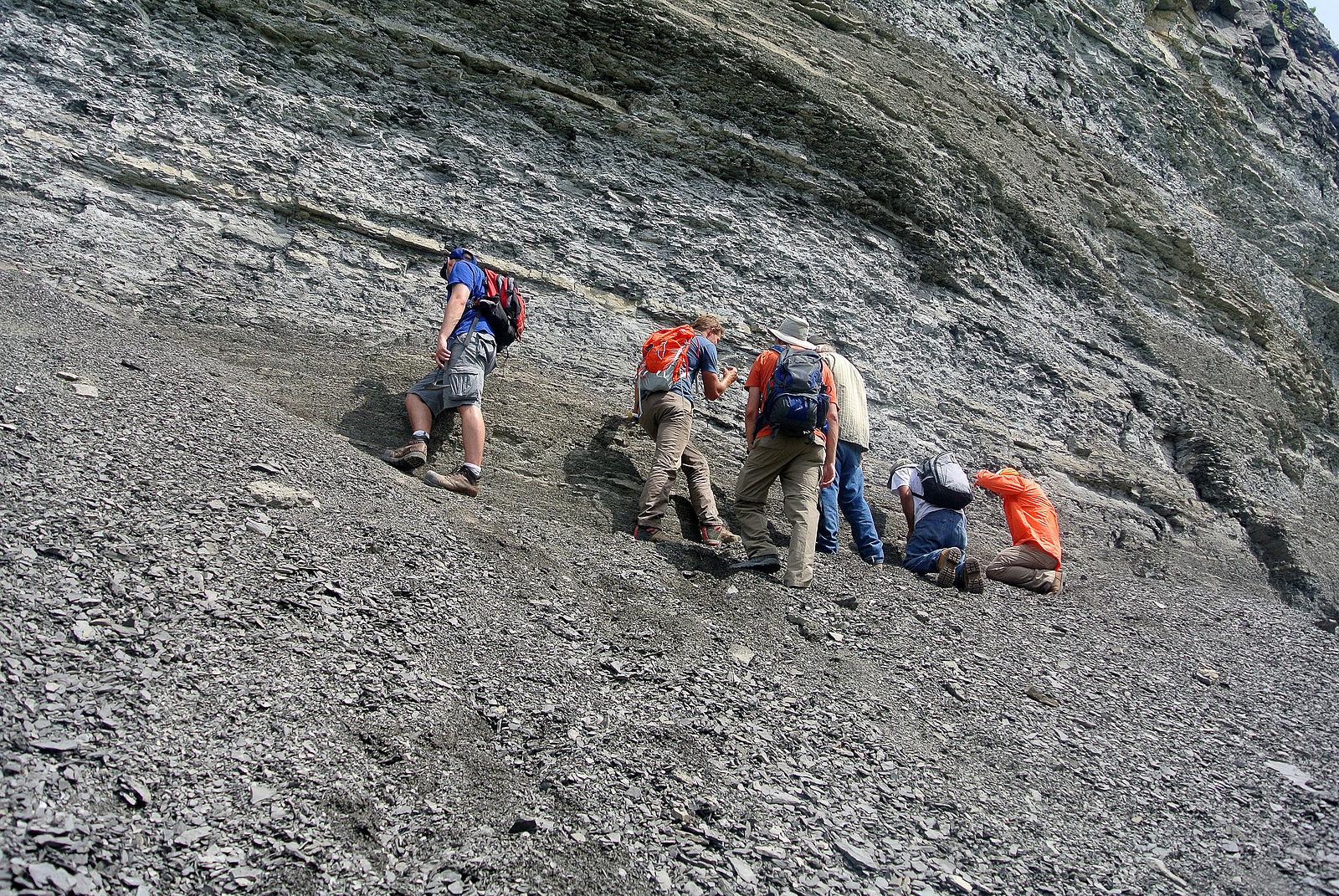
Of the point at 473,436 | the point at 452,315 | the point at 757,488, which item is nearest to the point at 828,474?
the point at 757,488

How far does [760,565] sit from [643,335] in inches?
134

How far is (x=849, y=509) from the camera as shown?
736cm

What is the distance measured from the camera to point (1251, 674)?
269 inches

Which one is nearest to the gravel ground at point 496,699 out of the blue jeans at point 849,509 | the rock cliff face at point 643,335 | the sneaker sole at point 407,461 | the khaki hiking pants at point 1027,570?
the rock cliff face at point 643,335

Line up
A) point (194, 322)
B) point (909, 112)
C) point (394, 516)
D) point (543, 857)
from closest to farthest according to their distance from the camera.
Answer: point (543, 857), point (394, 516), point (194, 322), point (909, 112)

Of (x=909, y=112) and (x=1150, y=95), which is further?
(x=1150, y=95)

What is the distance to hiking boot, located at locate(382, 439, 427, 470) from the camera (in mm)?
6281

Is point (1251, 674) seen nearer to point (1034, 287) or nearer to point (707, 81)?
point (1034, 287)

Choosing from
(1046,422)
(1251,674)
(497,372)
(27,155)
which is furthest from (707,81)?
(1251,674)

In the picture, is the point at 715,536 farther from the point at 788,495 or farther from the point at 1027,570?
the point at 1027,570

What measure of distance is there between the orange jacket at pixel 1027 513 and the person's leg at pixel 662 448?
10.6ft

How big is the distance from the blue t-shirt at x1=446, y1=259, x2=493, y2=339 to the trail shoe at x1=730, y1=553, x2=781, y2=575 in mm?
2710

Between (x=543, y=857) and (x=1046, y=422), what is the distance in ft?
28.7

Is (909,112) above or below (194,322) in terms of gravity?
above
